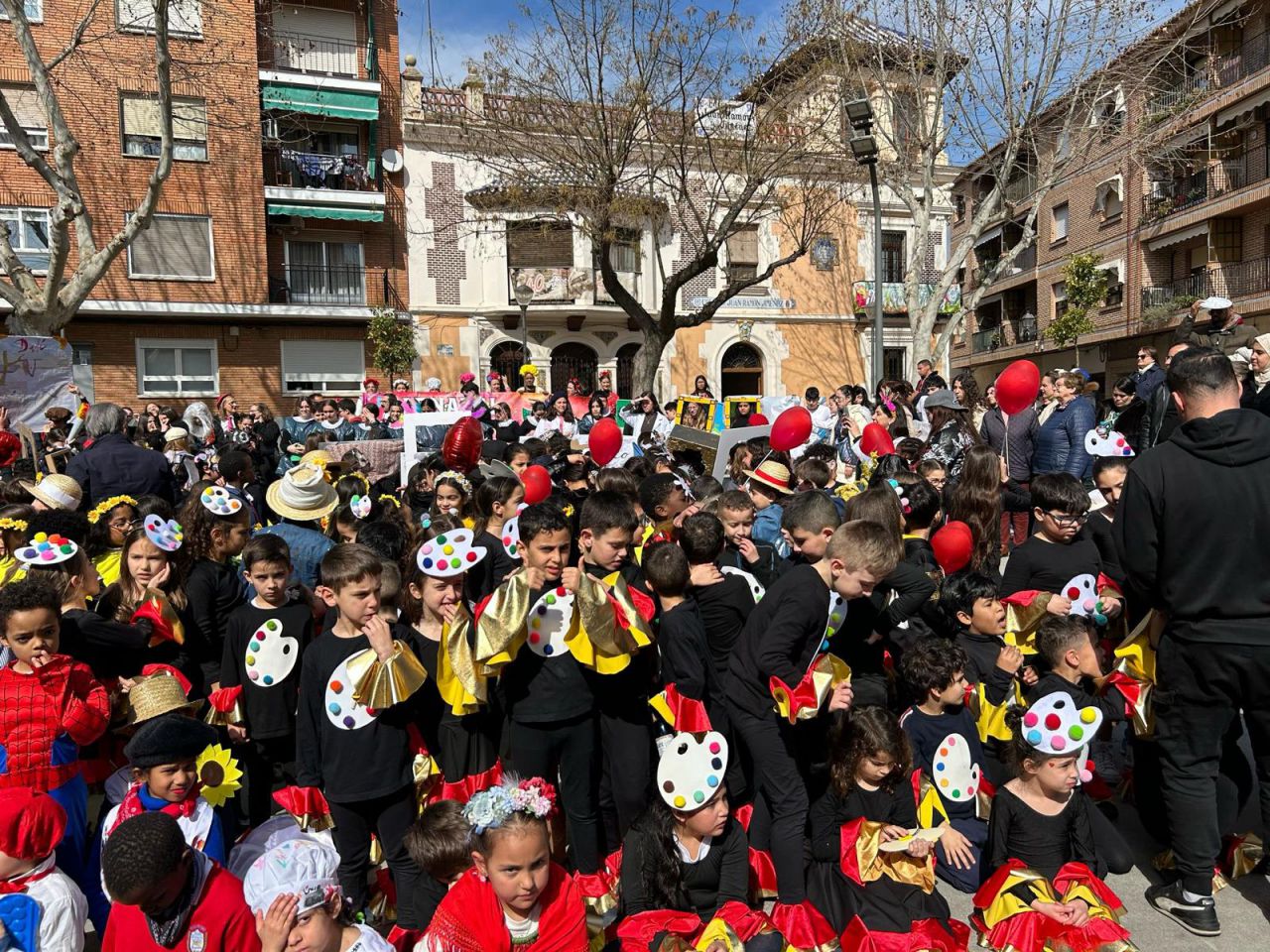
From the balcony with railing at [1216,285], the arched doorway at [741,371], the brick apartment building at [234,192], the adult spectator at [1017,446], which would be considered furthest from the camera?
the arched doorway at [741,371]

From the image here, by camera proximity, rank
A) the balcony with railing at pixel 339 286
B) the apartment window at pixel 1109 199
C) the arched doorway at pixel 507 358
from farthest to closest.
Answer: the apartment window at pixel 1109 199, the arched doorway at pixel 507 358, the balcony with railing at pixel 339 286

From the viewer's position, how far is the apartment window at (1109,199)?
28484 mm

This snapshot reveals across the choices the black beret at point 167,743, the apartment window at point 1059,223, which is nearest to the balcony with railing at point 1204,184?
the apartment window at point 1059,223

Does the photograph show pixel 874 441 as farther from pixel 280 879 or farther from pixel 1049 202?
pixel 1049 202

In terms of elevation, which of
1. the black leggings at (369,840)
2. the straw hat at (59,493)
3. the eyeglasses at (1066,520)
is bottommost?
the black leggings at (369,840)

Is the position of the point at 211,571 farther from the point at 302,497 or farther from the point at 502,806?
the point at 502,806

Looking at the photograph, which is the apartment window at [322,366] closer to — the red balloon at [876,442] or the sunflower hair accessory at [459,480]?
the sunflower hair accessory at [459,480]

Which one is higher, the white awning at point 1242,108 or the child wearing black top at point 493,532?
the white awning at point 1242,108

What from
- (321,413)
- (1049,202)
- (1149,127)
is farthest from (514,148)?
(1049,202)

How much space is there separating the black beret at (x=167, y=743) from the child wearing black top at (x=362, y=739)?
41cm

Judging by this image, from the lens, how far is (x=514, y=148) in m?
18.1

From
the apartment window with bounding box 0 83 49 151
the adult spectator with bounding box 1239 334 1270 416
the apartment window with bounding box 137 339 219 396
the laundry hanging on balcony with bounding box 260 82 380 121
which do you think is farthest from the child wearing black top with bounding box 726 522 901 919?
the apartment window with bounding box 0 83 49 151

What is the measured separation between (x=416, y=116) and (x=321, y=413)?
11.9 metres

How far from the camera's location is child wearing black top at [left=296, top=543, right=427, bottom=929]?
3.09 meters
